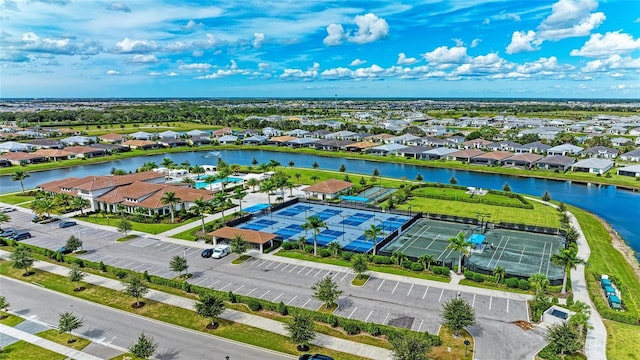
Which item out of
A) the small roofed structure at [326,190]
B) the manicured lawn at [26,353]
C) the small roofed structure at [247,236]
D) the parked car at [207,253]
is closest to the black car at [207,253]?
the parked car at [207,253]

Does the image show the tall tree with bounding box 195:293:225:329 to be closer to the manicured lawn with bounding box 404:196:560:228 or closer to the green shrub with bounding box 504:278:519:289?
the green shrub with bounding box 504:278:519:289

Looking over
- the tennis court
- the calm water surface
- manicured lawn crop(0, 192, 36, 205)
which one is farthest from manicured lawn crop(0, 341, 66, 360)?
the calm water surface

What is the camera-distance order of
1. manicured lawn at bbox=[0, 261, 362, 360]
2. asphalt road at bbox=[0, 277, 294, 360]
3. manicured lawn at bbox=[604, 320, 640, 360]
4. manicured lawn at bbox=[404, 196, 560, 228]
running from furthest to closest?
manicured lawn at bbox=[404, 196, 560, 228], manicured lawn at bbox=[0, 261, 362, 360], asphalt road at bbox=[0, 277, 294, 360], manicured lawn at bbox=[604, 320, 640, 360]

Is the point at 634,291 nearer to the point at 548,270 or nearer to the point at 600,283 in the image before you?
the point at 600,283

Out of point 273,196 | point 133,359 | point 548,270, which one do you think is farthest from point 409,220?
point 133,359

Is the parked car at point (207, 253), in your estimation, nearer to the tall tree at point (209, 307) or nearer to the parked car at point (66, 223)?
the tall tree at point (209, 307)
